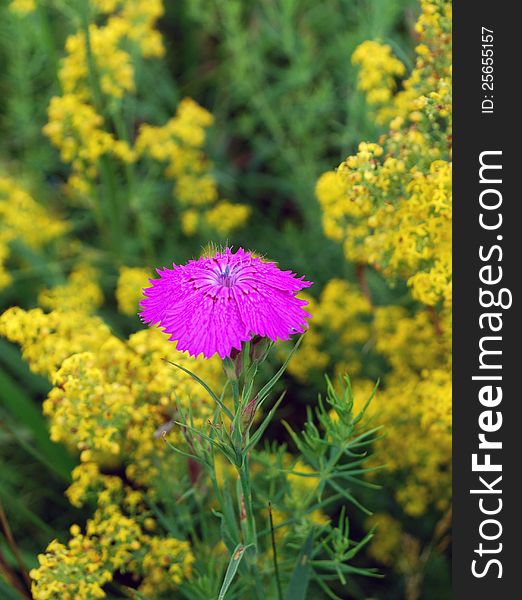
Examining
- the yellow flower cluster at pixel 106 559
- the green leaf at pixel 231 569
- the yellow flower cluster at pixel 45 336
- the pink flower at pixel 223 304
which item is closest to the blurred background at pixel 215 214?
the yellow flower cluster at pixel 45 336

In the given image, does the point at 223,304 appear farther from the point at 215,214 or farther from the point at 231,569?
the point at 215,214

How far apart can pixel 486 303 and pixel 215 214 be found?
52.6 inches

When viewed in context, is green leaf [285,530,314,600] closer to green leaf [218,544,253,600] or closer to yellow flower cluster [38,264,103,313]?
green leaf [218,544,253,600]

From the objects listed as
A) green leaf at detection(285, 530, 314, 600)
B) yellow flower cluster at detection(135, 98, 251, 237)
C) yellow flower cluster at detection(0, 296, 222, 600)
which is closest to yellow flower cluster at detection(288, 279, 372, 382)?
yellow flower cluster at detection(135, 98, 251, 237)

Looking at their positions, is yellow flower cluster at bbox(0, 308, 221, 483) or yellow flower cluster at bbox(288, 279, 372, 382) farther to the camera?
yellow flower cluster at bbox(288, 279, 372, 382)

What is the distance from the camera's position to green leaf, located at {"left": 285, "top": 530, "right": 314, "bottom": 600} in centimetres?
152

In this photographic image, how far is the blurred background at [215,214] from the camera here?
2086mm

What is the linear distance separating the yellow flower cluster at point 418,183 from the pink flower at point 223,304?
0.48 metres

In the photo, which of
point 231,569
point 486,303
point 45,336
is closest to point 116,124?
point 45,336

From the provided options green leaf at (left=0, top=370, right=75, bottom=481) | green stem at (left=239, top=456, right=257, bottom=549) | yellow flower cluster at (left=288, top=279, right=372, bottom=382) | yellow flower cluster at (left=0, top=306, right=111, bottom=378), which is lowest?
green stem at (left=239, top=456, right=257, bottom=549)

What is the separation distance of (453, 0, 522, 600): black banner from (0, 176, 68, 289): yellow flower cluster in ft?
5.34

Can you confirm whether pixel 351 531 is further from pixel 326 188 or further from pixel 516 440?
pixel 326 188

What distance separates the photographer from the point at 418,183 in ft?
5.72

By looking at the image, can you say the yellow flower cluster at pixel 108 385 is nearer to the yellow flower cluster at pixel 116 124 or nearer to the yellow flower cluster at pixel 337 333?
the yellow flower cluster at pixel 337 333
